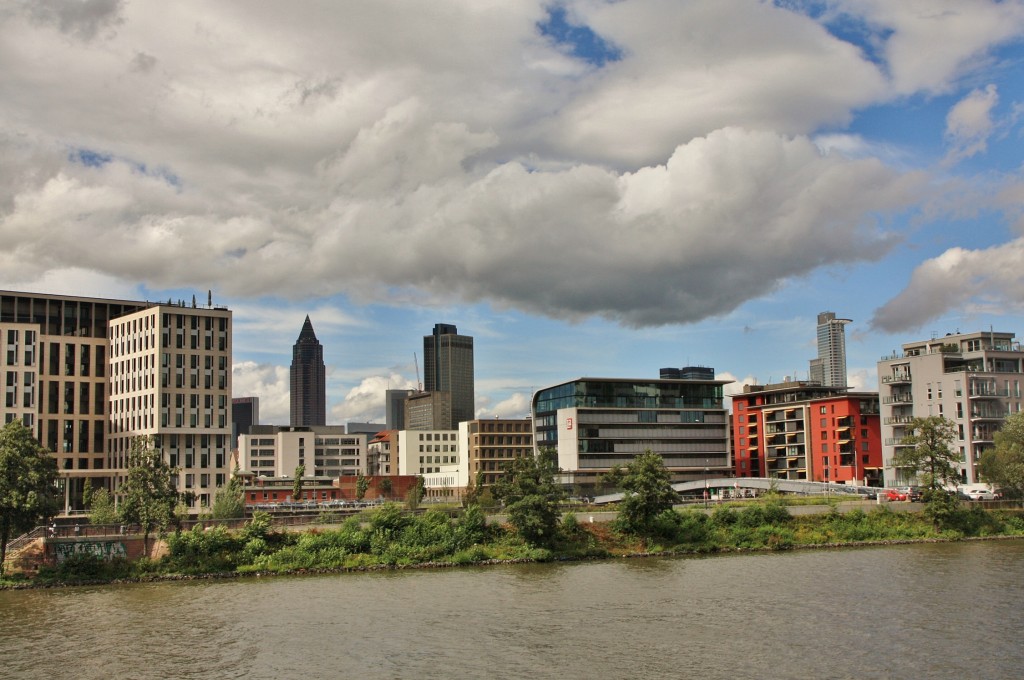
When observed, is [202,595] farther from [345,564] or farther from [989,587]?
[989,587]

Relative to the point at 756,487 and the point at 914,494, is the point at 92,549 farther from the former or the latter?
the point at 756,487

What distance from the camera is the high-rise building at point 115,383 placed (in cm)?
16350

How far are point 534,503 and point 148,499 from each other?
130 feet

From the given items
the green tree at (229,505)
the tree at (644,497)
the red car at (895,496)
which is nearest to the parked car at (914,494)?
the red car at (895,496)

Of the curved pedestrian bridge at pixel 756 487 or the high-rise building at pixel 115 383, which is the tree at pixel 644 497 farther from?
the high-rise building at pixel 115 383

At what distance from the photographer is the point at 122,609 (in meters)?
77.5

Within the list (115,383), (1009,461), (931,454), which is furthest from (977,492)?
(115,383)

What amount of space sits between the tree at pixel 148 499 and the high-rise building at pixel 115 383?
195ft

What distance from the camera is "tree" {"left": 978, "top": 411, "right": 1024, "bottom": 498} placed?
126 meters

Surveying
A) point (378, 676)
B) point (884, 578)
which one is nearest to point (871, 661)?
point (378, 676)

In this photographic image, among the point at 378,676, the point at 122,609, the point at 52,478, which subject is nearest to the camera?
the point at 378,676

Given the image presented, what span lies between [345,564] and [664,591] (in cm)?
3663

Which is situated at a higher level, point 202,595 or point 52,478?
point 52,478

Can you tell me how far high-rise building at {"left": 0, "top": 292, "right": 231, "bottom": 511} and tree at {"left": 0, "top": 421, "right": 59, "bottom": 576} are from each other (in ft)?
212
